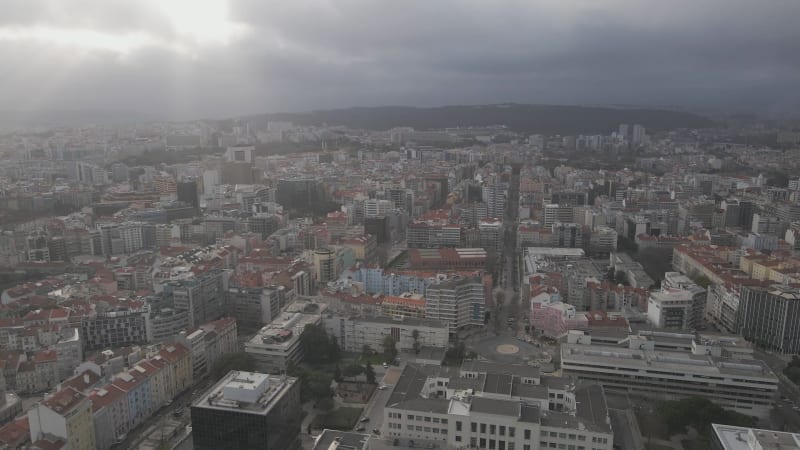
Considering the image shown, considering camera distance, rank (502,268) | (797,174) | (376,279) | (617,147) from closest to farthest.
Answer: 1. (376,279)
2. (502,268)
3. (797,174)
4. (617,147)

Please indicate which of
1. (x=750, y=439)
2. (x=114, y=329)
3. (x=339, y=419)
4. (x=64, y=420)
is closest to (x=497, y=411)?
(x=339, y=419)

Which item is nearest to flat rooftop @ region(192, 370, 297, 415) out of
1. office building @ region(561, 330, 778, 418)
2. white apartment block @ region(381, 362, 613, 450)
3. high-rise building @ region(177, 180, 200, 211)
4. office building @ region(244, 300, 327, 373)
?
white apartment block @ region(381, 362, 613, 450)

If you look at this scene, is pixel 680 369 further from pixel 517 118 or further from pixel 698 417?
pixel 517 118

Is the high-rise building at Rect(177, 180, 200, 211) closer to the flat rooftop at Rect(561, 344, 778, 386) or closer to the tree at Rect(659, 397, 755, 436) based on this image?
the flat rooftop at Rect(561, 344, 778, 386)

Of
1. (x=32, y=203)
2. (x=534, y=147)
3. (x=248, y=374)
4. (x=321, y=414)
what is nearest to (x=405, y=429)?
(x=321, y=414)

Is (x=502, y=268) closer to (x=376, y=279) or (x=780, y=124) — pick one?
(x=376, y=279)

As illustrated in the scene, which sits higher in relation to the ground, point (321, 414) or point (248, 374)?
point (248, 374)

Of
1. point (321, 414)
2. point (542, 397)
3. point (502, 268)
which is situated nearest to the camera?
point (542, 397)

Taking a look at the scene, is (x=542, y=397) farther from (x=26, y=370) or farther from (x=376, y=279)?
(x=26, y=370)

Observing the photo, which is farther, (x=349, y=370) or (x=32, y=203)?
(x=32, y=203)
